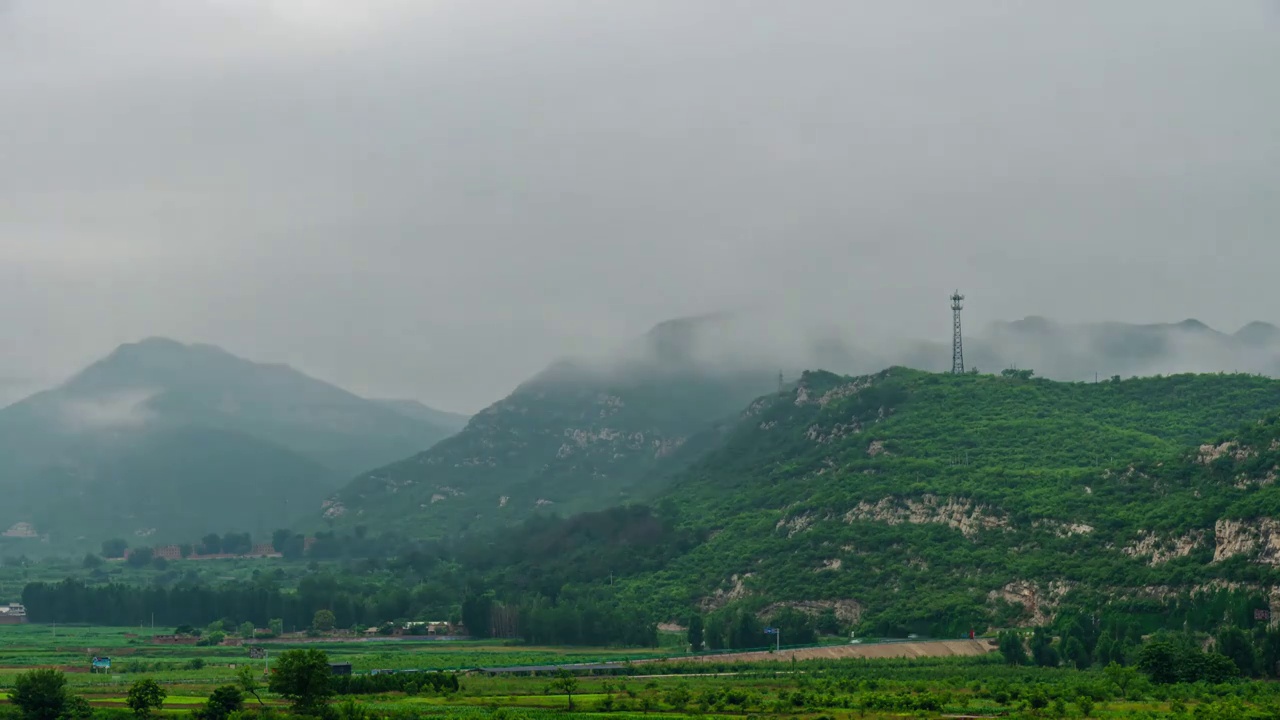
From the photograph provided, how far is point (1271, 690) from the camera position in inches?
5645

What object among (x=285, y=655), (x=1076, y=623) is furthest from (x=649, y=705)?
(x=1076, y=623)

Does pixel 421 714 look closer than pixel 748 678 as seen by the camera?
Yes

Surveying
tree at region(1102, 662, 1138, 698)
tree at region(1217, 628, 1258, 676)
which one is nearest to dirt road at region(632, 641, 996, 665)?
tree at region(1217, 628, 1258, 676)

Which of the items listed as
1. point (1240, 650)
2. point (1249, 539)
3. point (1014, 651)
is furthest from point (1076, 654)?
point (1249, 539)

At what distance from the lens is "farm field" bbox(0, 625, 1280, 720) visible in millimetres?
131000

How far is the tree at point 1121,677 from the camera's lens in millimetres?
145413

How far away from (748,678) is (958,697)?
2976 cm

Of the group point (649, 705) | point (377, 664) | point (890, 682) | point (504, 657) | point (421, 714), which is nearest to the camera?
point (421, 714)

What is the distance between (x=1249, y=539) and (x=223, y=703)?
119 metres

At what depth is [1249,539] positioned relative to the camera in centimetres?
18262

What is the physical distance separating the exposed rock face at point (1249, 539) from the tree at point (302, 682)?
356ft

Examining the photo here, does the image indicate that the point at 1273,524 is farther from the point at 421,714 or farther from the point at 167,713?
the point at 167,713

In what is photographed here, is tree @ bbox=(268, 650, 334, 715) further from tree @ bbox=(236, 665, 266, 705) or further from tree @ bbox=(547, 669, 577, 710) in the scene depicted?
tree @ bbox=(547, 669, 577, 710)

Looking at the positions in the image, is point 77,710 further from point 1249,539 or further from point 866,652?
point 1249,539
